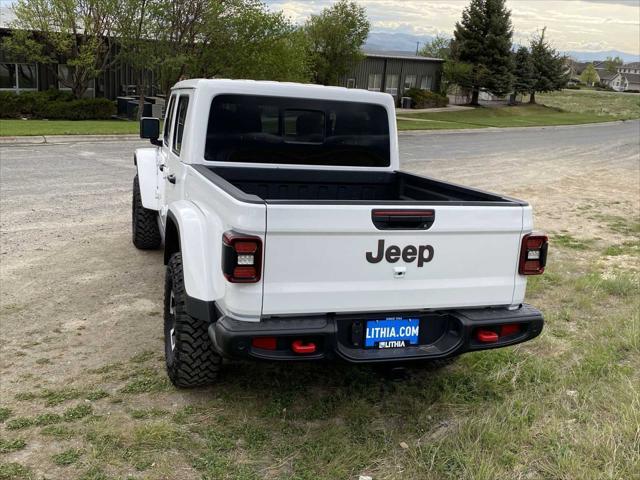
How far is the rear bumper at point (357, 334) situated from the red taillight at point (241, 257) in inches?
10.5

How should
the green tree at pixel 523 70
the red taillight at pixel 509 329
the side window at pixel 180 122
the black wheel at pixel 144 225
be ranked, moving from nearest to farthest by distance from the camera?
1. the red taillight at pixel 509 329
2. the side window at pixel 180 122
3. the black wheel at pixel 144 225
4. the green tree at pixel 523 70

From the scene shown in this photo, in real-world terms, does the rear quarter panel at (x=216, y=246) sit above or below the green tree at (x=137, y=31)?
below

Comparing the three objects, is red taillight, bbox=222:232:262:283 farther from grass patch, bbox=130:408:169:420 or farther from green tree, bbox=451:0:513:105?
green tree, bbox=451:0:513:105

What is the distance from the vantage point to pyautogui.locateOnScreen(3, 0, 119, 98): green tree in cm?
2553

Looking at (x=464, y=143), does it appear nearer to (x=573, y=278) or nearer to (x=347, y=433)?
(x=573, y=278)

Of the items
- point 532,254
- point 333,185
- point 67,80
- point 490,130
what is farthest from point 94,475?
point 490,130

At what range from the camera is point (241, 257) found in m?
3.24

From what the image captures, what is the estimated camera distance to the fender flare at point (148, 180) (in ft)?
21.0

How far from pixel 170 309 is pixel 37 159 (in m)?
10.3

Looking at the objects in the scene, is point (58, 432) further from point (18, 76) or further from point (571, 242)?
point (18, 76)

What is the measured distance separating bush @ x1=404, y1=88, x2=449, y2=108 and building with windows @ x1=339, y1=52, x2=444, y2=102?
136 cm

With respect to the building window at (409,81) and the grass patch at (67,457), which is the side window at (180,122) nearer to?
the grass patch at (67,457)

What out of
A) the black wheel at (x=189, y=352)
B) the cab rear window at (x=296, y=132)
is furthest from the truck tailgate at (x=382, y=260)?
the cab rear window at (x=296, y=132)

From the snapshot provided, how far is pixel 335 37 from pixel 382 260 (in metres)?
35.8
